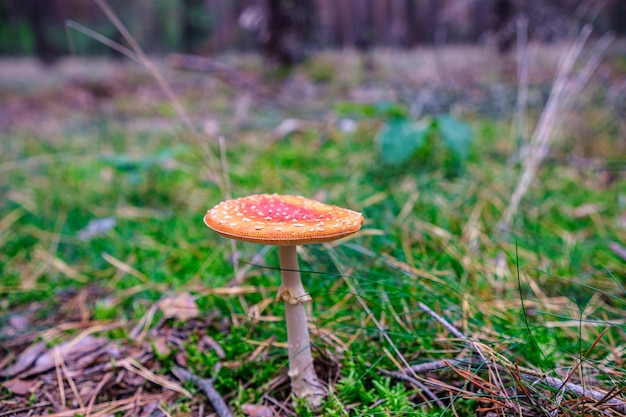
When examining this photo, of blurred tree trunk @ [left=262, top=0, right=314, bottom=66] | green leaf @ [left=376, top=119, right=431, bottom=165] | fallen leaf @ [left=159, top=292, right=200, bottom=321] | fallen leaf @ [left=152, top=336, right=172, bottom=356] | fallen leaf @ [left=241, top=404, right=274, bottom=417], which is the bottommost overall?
fallen leaf @ [left=241, top=404, right=274, bottom=417]

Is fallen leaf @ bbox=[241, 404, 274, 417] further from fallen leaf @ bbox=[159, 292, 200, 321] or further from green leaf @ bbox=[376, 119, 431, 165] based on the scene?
green leaf @ bbox=[376, 119, 431, 165]

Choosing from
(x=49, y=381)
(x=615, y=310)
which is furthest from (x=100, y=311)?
(x=615, y=310)

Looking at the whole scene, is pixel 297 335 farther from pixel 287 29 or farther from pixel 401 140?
pixel 287 29

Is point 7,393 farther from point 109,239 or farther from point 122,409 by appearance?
point 109,239

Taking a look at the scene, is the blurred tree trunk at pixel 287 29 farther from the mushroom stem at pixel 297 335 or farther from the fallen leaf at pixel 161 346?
the mushroom stem at pixel 297 335

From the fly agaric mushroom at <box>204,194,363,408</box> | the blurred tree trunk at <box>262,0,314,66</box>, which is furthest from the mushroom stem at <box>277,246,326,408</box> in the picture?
the blurred tree trunk at <box>262,0,314,66</box>

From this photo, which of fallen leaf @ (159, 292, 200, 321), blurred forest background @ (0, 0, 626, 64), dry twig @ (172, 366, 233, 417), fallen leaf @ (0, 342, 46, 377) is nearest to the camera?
dry twig @ (172, 366, 233, 417)

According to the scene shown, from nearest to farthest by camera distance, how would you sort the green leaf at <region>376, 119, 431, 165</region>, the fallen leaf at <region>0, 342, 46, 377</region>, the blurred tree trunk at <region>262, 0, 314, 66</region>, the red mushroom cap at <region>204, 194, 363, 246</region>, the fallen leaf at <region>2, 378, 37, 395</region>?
1. the red mushroom cap at <region>204, 194, 363, 246</region>
2. the fallen leaf at <region>2, 378, 37, 395</region>
3. the fallen leaf at <region>0, 342, 46, 377</region>
4. the green leaf at <region>376, 119, 431, 165</region>
5. the blurred tree trunk at <region>262, 0, 314, 66</region>
